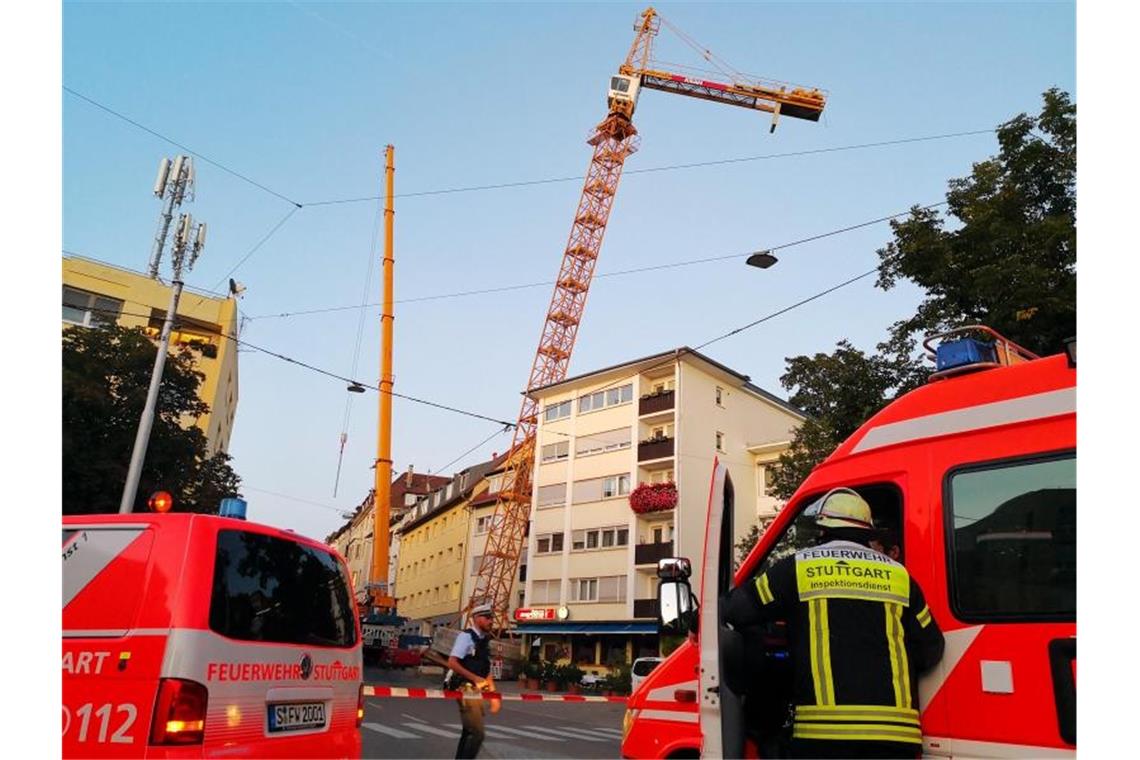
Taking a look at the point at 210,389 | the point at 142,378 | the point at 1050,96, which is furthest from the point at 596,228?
the point at 1050,96

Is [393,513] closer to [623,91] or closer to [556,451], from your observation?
[556,451]

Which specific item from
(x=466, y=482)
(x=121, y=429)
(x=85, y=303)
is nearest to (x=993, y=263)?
(x=121, y=429)

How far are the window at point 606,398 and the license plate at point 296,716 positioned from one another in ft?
127

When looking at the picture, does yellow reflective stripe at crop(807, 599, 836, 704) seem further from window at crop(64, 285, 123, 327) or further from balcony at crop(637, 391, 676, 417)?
balcony at crop(637, 391, 676, 417)

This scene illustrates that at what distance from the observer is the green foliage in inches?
470

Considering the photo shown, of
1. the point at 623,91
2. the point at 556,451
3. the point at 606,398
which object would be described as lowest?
the point at 556,451

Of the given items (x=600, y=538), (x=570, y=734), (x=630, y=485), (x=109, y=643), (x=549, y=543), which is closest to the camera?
(x=109, y=643)

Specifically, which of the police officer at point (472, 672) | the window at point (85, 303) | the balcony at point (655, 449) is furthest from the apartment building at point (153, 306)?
the police officer at point (472, 672)

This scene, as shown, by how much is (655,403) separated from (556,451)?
7.35 metres

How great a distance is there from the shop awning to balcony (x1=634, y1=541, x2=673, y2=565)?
291 centimetres

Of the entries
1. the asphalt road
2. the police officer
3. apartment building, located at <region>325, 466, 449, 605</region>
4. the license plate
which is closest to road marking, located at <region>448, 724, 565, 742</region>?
the asphalt road

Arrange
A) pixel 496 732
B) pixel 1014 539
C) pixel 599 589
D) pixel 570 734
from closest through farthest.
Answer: pixel 1014 539, pixel 496 732, pixel 570 734, pixel 599 589

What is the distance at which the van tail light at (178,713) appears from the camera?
388cm

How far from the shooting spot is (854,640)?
3068 mm
